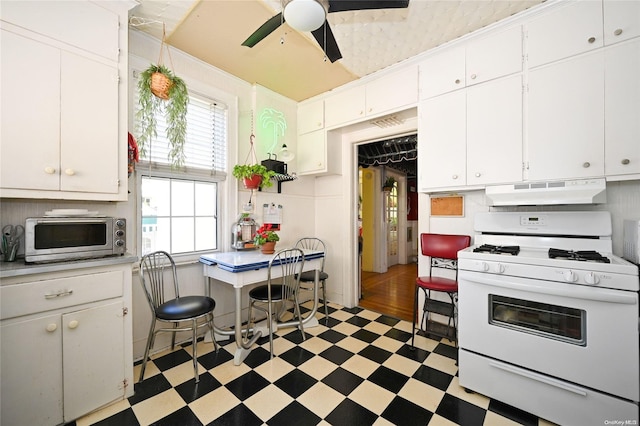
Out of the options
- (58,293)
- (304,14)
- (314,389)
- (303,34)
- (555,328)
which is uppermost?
(303,34)

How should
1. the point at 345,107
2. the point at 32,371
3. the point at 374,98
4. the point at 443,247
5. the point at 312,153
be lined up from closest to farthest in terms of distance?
the point at 32,371 < the point at 443,247 < the point at 374,98 < the point at 345,107 < the point at 312,153

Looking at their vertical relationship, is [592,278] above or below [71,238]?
below

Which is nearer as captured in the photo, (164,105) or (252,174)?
(164,105)

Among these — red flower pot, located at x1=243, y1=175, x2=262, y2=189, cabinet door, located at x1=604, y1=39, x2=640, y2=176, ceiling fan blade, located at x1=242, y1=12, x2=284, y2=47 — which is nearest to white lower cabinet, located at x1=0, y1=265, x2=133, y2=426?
red flower pot, located at x1=243, y1=175, x2=262, y2=189

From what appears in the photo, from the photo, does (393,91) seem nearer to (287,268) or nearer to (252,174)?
(252,174)

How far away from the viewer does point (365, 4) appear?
1525mm

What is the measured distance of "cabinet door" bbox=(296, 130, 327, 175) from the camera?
3389 mm

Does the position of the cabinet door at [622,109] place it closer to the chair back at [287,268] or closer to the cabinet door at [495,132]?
the cabinet door at [495,132]

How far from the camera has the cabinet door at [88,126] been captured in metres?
1.64

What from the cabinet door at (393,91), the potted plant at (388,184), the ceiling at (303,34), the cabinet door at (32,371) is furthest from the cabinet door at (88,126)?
the potted plant at (388,184)

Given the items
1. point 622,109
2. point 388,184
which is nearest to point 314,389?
point 622,109

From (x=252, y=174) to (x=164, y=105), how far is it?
1010 millimetres

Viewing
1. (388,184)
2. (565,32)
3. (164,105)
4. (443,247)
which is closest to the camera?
(565,32)

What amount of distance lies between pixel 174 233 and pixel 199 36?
1.87 meters
